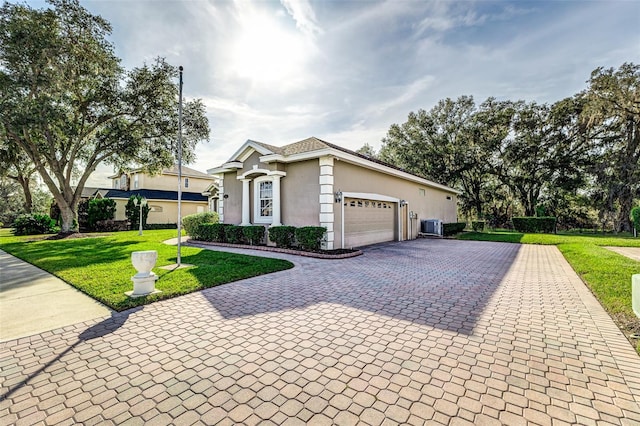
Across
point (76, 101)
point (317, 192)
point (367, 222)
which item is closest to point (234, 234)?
point (317, 192)

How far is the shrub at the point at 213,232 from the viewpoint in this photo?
12.6 m

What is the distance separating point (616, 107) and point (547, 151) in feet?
18.2

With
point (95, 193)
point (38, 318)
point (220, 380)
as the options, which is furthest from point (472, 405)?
point (95, 193)

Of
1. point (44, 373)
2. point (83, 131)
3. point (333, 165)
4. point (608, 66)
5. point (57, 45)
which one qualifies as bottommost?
point (44, 373)

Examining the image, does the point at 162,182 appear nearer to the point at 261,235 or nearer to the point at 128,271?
→ the point at 261,235

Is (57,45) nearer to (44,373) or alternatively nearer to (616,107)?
(44,373)

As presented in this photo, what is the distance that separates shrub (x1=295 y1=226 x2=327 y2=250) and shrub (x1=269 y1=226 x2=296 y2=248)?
0.47 meters

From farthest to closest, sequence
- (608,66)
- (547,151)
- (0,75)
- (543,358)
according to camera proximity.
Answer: (547,151) < (608,66) < (0,75) < (543,358)

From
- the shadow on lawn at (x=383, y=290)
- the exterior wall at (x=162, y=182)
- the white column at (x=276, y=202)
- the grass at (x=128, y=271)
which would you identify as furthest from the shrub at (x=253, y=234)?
the exterior wall at (x=162, y=182)

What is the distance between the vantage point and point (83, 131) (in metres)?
15.9

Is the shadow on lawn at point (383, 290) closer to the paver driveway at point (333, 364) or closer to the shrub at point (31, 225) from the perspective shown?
the paver driveway at point (333, 364)

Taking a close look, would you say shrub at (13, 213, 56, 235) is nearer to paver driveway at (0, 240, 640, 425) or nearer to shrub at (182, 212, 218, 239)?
shrub at (182, 212, 218, 239)

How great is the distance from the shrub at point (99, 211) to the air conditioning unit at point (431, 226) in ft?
74.4

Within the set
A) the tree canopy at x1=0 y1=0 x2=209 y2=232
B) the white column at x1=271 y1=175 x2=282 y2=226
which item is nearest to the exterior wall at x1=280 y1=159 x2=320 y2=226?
the white column at x1=271 y1=175 x2=282 y2=226
